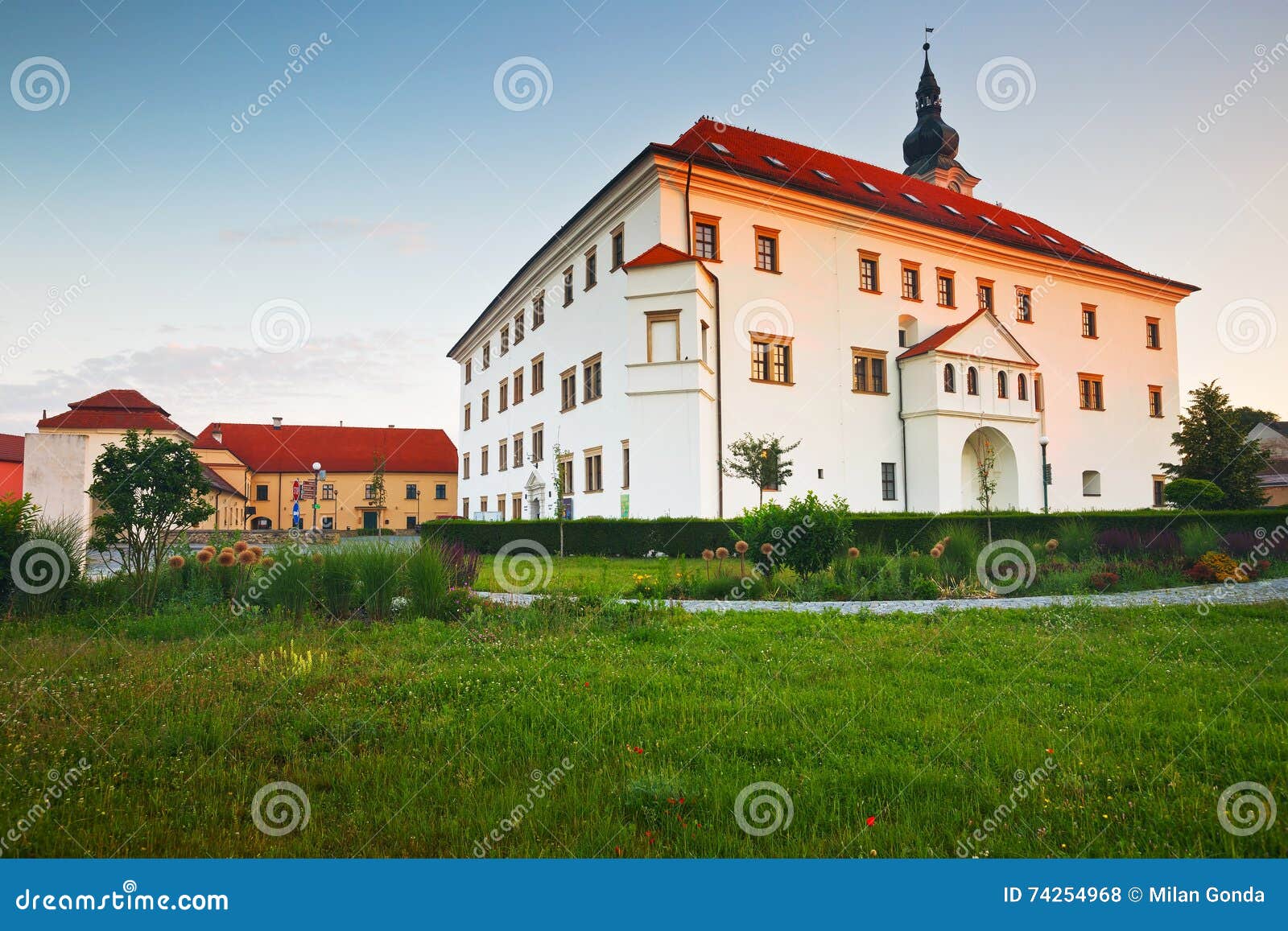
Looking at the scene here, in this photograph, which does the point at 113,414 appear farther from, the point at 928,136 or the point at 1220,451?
the point at 928,136

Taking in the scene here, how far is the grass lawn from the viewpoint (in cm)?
314

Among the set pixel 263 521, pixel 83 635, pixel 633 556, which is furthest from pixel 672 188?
pixel 263 521

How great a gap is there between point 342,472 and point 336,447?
10.6 feet

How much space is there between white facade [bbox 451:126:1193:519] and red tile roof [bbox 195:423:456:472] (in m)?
31.9

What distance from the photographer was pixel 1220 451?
31375mm

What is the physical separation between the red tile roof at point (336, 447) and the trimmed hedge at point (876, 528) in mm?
48007

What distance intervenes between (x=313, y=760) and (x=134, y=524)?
7342 millimetres

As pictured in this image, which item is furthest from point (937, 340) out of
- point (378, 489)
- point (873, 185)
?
point (378, 489)

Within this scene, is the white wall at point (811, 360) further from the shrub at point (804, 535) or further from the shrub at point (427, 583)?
the shrub at point (427, 583)

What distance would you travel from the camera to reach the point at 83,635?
23.9ft

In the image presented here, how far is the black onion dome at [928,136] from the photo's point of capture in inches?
1735

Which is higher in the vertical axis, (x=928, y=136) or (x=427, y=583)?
(x=928, y=136)

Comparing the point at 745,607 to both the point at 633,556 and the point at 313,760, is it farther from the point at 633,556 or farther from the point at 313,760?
the point at 633,556

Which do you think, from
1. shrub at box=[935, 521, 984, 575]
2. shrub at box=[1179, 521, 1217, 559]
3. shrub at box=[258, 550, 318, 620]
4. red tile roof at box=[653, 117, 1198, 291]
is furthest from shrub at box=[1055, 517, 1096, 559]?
red tile roof at box=[653, 117, 1198, 291]
